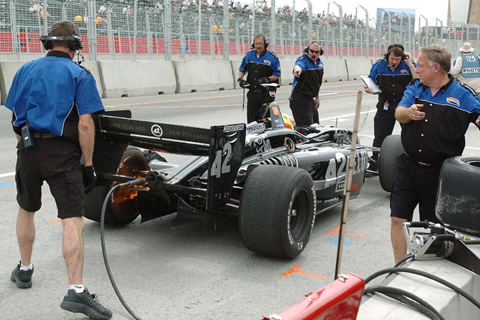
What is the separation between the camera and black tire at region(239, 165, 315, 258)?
15.7ft

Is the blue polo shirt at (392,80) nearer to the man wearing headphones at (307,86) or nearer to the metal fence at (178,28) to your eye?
the man wearing headphones at (307,86)

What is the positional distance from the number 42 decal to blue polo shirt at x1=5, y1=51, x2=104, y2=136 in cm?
102

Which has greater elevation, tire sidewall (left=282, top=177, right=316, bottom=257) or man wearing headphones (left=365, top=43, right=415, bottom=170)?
man wearing headphones (left=365, top=43, right=415, bottom=170)

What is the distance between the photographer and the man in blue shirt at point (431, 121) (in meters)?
4.25

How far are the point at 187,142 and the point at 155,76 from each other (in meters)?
15.3

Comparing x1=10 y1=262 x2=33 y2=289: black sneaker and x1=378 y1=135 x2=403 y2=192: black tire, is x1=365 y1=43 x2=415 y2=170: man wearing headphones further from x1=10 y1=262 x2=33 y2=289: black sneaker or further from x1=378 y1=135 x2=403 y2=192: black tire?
x1=10 y1=262 x2=33 y2=289: black sneaker

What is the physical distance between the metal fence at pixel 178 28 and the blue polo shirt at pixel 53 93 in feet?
49.4

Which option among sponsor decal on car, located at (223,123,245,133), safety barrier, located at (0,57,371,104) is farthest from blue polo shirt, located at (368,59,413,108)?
safety barrier, located at (0,57,371,104)

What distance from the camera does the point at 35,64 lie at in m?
4.06

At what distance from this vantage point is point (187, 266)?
16.0 ft

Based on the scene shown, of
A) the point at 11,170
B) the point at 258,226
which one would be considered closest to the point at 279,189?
the point at 258,226

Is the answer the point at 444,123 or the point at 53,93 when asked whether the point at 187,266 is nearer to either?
the point at 53,93

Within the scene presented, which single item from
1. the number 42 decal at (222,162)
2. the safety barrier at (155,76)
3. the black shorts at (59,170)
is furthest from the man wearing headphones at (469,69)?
the safety barrier at (155,76)

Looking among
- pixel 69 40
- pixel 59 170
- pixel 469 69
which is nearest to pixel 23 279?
pixel 59 170
